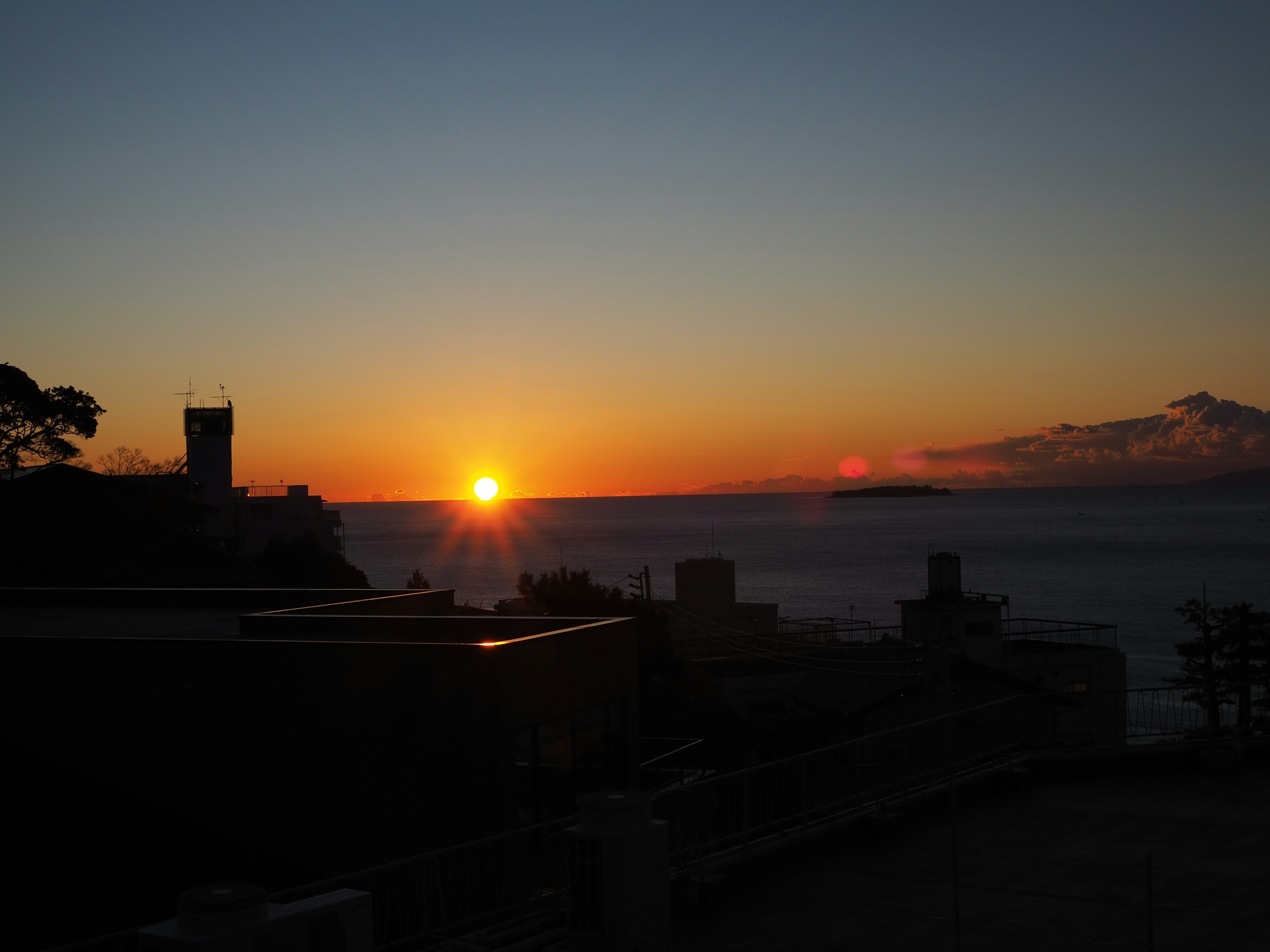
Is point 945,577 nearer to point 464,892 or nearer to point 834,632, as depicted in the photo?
point 834,632

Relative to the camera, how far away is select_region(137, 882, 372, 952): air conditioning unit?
19.8 feet

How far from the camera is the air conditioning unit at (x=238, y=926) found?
6.04 m

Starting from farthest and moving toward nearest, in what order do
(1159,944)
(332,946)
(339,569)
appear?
(339,569)
(1159,944)
(332,946)

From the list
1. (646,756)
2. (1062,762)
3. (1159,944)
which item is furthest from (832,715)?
(1159,944)

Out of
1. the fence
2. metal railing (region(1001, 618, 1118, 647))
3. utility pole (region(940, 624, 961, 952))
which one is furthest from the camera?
metal railing (region(1001, 618, 1118, 647))

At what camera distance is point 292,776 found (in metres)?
14.3

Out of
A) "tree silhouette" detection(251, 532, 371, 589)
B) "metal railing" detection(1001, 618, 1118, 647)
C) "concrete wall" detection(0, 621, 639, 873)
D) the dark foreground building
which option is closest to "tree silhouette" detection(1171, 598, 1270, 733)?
"metal railing" detection(1001, 618, 1118, 647)

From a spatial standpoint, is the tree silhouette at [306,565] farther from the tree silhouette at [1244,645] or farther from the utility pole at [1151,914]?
the utility pole at [1151,914]

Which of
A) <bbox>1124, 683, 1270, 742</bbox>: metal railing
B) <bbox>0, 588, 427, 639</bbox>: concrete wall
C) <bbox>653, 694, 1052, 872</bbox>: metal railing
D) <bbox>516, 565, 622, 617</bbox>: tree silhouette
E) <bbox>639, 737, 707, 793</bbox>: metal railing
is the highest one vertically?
<bbox>0, 588, 427, 639</bbox>: concrete wall

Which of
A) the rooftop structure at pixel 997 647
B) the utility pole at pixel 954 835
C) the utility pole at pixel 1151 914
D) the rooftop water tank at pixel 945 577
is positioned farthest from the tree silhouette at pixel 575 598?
the utility pole at pixel 1151 914

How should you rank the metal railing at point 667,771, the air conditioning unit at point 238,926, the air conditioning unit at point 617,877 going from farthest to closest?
the metal railing at point 667,771 < the air conditioning unit at point 617,877 < the air conditioning unit at point 238,926

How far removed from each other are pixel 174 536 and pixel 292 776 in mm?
43767

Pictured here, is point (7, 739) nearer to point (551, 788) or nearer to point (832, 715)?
point (551, 788)

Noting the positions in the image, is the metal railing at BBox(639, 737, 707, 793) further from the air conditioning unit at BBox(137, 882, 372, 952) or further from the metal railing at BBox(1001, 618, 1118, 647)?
the metal railing at BBox(1001, 618, 1118, 647)
